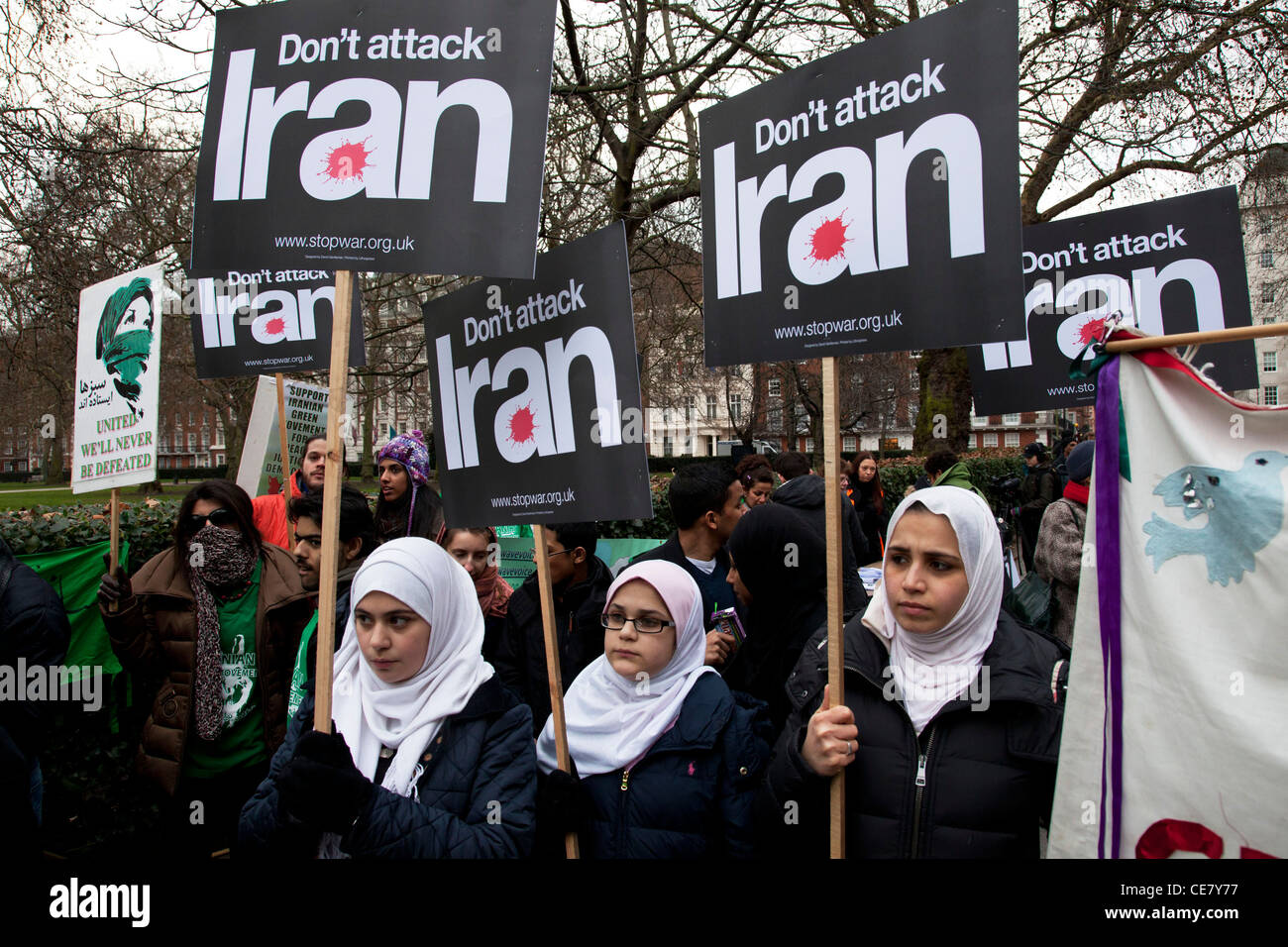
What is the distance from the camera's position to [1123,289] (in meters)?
4.16

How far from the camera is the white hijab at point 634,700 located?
239 centimetres

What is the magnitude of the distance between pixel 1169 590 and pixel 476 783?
162cm

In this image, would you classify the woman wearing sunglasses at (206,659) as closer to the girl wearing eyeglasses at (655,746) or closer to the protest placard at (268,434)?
the girl wearing eyeglasses at (655,746)

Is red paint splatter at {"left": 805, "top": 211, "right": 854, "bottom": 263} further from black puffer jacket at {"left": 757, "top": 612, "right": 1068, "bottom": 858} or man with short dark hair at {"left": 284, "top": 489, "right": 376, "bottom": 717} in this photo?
man with short dark hair at {"left": 284, "top": 489, "right": 376, "bottom": 717}

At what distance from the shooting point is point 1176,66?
7.87m

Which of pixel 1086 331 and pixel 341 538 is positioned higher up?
pixel 1086 331

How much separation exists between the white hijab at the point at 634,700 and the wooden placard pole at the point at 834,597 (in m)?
0.52

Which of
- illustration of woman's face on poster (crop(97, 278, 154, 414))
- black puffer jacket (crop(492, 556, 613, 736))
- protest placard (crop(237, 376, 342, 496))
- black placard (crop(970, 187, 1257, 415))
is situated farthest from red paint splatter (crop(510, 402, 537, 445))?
protest placard (crop(237, 376, 342, 496))

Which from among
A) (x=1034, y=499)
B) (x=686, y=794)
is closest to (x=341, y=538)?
(x=686, y=794)

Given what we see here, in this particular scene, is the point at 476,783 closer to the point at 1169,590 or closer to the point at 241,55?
the point at 1169,590

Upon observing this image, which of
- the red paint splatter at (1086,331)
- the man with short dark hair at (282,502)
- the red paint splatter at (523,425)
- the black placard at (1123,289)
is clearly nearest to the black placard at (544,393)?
the red paint splatter at (523,425)

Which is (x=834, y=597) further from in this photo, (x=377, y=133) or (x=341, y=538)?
(x=341, y=538)

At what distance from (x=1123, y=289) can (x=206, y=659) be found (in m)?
4.33
